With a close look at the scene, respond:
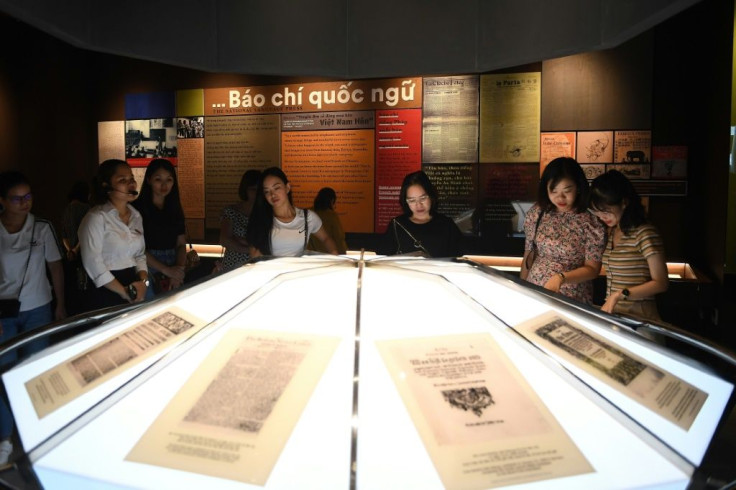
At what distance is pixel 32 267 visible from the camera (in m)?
3.26

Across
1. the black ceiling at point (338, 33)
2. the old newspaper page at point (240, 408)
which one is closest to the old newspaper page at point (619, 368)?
the old newspaper page at point (240, 408)

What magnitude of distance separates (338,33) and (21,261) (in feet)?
8.72

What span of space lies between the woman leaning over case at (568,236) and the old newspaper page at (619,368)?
1.51 m

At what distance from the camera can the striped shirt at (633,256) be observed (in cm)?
270

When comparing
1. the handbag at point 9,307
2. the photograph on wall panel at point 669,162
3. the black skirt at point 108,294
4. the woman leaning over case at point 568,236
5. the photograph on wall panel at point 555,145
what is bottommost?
the handbag at point 9,307

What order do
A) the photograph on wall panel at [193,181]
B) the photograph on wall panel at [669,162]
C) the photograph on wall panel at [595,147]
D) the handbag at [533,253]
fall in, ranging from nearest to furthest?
the handbag at [533,253], the photograph on wall panel at [669,162], the photograph on wall panel at [595,147], the photograph on wall panel at [193,181]

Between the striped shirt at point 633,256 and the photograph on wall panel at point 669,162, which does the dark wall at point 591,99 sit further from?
the striped shirt at point 633,256

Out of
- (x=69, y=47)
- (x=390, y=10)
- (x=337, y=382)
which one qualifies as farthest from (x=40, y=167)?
(x=337, y=382)

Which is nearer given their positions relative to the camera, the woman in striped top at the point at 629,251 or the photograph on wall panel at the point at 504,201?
the woman in striped top at the point at 629,251

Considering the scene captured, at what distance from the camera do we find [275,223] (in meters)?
3.28

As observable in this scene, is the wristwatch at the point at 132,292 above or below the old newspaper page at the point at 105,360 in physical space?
below

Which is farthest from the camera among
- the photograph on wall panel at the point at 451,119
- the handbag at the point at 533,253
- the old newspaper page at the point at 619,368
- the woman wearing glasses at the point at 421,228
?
the photograph on wall panel at the point at 451,119

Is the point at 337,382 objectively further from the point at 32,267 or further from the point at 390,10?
the point at 32,267

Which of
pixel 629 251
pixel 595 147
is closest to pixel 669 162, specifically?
pixel 595 147
